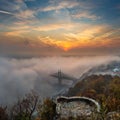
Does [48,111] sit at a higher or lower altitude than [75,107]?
lower

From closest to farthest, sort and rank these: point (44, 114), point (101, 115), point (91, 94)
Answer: point (101, 115) < point (44, 114) < point (91, 94)

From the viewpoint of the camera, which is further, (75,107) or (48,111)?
(48,111)

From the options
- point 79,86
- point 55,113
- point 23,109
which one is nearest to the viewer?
point 55,113

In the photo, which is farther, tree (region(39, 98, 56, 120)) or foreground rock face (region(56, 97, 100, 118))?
tree (region(39, 98, 56, 120))

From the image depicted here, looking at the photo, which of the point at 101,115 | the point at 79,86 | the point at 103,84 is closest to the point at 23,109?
the point at 101,115

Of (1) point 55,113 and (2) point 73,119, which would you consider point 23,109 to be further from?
(2) point 73,119

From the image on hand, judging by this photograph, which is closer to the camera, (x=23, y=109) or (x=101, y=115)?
(x=101, y=115)

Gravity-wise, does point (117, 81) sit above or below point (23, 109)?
above

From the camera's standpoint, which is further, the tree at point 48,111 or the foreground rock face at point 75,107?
the tree at point 48,111
